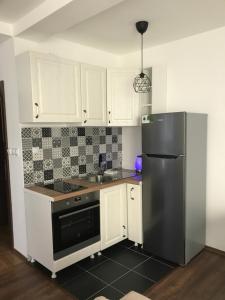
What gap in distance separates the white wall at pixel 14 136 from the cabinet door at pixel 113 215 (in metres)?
0.87

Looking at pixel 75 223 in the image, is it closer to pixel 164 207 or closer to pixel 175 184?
pixel 164 207

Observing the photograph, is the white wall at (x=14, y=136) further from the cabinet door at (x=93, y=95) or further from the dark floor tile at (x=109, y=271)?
the dark floor tile at (x=109, y=271)

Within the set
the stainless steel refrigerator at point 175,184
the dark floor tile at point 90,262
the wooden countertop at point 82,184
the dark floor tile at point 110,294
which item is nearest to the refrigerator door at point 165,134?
the stainless steel refrigerator at point 175,184

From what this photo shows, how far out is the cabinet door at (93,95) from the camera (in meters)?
2.79

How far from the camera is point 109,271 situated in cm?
246

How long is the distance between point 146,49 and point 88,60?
0.78 metres

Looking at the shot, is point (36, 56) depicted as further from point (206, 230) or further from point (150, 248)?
point (206, 230)

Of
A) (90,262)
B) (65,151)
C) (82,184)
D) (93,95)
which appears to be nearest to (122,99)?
(93,95)

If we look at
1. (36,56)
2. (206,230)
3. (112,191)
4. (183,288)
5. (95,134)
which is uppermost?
(36,56)

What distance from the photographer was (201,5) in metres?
2.09

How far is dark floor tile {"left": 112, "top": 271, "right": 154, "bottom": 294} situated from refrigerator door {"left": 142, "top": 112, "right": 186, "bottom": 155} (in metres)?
1.24

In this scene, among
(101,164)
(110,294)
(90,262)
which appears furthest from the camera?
(101,164)

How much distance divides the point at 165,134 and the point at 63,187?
46.8 inches

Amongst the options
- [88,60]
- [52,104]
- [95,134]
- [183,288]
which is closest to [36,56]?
[52,104]
